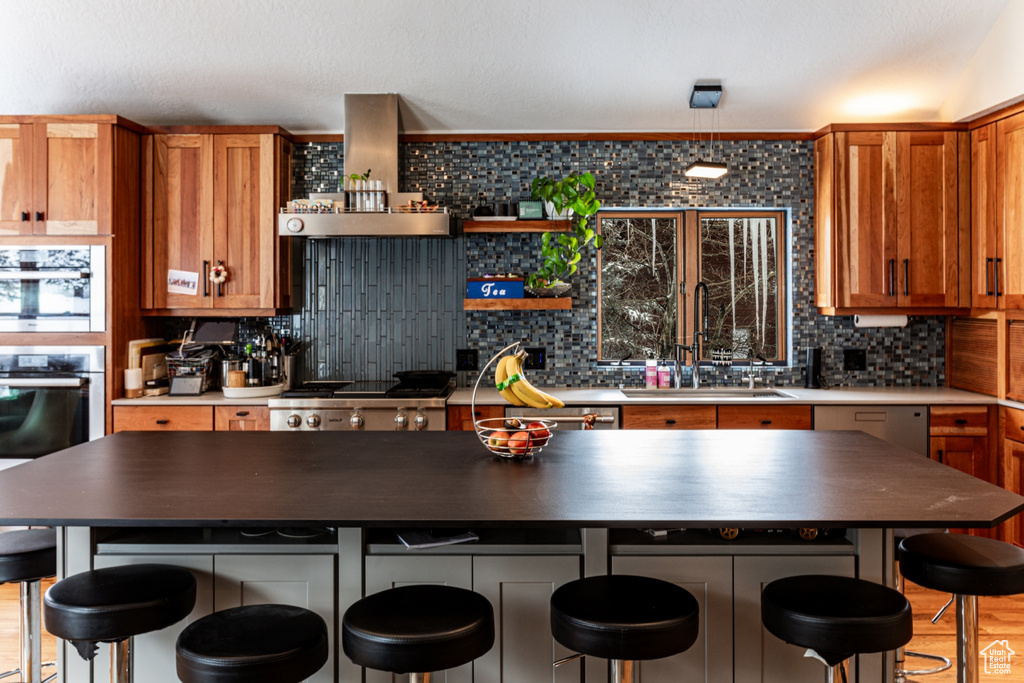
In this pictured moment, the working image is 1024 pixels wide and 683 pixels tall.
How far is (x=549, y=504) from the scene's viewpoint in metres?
1.81

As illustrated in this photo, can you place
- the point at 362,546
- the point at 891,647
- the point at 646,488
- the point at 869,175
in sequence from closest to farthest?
the point at 891,647
the point at 646,488
the point at 362,546
the point at 869,175

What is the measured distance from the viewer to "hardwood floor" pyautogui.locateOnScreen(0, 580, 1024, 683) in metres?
2.85

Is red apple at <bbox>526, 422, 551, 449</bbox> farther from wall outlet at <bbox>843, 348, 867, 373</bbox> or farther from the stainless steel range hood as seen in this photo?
wall outlet at <bbox>843, 348, 867, 373</bbox>

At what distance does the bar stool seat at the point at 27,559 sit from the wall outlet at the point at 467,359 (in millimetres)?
2626

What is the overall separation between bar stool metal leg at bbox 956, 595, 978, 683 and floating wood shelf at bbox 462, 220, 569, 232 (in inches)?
111

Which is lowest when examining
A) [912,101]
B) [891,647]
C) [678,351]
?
[891,647]

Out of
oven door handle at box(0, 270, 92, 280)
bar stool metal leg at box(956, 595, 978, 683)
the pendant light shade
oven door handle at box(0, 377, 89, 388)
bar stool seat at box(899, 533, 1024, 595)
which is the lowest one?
bar stool metal leg at box(956, 595, 978, 683)

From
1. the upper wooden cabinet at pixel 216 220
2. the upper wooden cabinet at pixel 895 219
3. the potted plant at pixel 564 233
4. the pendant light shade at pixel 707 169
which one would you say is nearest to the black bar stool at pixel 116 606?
the upper wooden cabinet at pixel 216 220

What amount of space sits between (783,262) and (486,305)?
6.54ft

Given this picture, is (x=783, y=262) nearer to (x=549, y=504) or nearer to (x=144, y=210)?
(x=549, y=504)

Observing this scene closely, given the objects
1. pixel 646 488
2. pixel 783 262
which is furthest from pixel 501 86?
pixel 646 488

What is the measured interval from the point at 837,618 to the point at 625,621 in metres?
0.51

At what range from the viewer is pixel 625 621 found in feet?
5.57

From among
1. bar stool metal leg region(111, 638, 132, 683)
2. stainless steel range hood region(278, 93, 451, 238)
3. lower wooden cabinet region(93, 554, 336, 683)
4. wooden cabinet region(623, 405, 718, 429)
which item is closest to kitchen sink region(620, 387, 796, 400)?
wooden cabinet region(623, 405, 718, 429)
